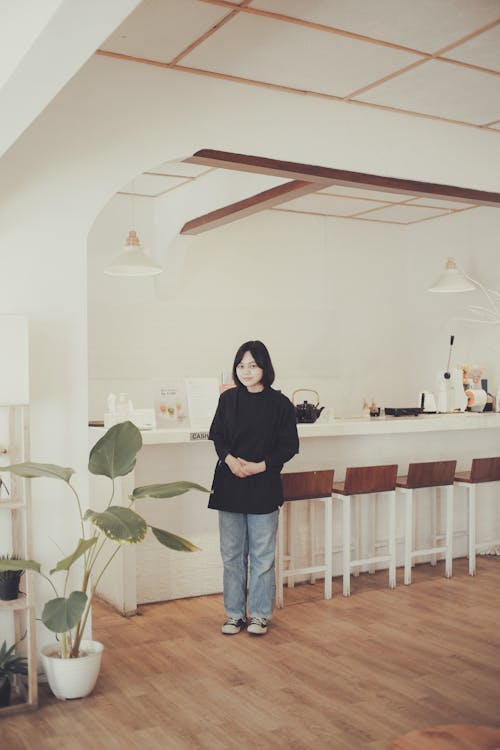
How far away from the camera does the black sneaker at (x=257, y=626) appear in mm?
4527

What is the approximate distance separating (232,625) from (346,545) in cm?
109

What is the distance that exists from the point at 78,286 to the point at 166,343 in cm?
340

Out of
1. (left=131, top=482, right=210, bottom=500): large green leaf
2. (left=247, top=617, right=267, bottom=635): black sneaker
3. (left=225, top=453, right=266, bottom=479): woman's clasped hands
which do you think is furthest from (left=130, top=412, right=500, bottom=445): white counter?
(left=131, top=482, right=210, bottom=500): large green leaf

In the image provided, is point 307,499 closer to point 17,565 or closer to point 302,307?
point 17,565

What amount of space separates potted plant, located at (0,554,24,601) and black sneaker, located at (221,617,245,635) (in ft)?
4.51

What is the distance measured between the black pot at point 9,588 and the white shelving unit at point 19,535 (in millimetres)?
28

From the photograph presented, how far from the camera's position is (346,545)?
5367mm

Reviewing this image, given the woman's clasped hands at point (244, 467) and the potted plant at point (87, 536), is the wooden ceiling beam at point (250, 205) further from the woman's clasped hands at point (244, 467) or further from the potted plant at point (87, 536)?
the potted plant at point (87, 536)

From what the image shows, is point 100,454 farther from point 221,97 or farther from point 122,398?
point 221,97

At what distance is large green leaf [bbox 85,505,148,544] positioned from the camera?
3.25 metres

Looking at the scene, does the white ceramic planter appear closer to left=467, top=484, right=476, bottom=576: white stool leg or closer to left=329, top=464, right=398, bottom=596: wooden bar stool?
left=329, top=464, right=398, bottom=596: wooden bar stool

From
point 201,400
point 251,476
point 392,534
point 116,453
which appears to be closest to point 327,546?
point 392,534

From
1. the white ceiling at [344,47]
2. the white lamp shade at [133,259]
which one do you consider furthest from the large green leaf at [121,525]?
the white lamp shade at [133,259]

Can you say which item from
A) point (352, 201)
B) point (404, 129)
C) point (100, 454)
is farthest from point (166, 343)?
point (100, 454)
